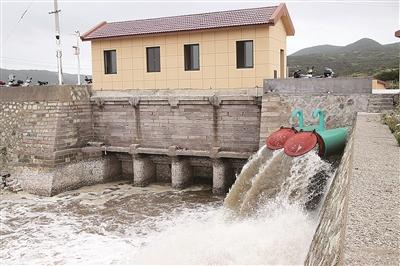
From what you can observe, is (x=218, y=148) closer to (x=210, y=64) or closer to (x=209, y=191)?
(x=209, y=191)

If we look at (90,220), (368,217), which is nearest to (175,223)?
(90,220)

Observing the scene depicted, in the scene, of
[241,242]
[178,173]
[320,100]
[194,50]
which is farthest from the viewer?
[194,50]

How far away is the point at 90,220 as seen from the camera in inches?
475

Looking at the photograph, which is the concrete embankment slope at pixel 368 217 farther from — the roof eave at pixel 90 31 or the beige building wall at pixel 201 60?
the roof eave at pixel 90 31

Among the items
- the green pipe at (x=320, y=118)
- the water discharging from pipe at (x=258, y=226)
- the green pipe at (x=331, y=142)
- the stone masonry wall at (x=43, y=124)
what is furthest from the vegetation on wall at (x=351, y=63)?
the water discharging from pipe at (x=258, y=226)

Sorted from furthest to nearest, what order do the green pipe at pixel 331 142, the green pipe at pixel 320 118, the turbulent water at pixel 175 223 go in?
the green pipe at pixel 320 118, the green pipe at pixel 331 142, the turbulent water at pixel 175 223

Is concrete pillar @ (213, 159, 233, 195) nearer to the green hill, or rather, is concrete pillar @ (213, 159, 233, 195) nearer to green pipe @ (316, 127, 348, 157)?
green pipe @ (316, 127, 348, 157)

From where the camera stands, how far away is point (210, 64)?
1474cm

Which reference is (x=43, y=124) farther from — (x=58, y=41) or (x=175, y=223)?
(x=175, y=223)

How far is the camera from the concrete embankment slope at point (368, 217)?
106 inches

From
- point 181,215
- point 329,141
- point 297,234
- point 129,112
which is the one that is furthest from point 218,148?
point 297,234

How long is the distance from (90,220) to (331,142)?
7.36m

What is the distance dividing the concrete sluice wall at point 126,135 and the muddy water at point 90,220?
0.78m

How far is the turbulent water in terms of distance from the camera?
7.30m
